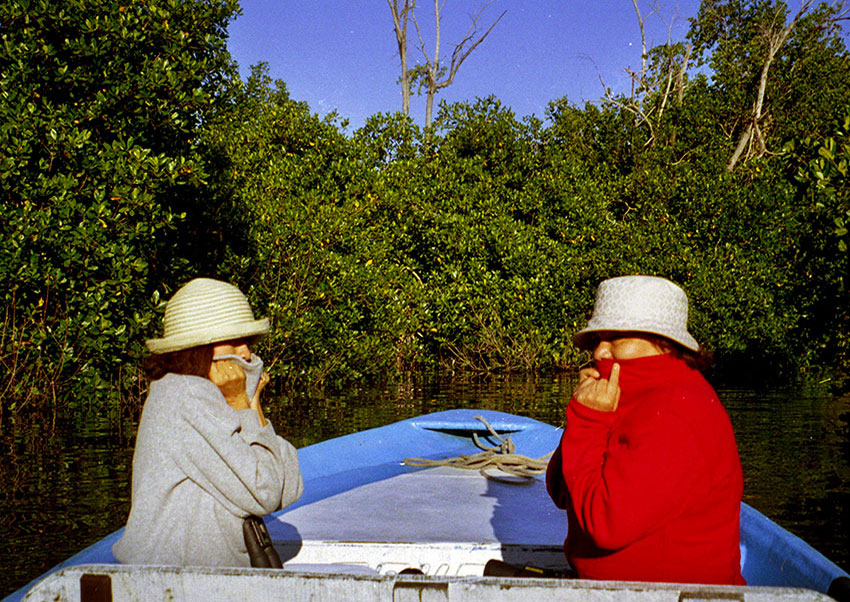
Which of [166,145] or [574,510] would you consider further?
[166,145]

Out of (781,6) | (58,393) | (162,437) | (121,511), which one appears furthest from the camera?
(781,6)

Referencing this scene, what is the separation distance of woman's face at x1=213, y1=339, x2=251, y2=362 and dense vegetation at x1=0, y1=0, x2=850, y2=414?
4.50 metres

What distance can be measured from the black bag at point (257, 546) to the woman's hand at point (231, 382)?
0.32 m

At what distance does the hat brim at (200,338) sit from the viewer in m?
2.45

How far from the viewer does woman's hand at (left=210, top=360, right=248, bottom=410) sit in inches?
→ 96.1

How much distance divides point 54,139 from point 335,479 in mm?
5603

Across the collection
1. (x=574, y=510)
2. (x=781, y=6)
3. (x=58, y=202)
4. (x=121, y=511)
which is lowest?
(x=121, y=511)

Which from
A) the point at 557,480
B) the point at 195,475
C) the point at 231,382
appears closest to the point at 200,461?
the point at 195,475

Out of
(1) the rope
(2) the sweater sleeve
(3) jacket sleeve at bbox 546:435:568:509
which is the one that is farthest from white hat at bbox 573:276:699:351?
(1) the rope

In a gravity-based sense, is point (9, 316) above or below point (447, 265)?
below

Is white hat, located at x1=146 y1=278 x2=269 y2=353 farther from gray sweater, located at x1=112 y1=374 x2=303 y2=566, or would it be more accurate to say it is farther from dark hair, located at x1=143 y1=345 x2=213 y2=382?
gray sweater, located at x1=112 y1=374 x2=303 y2=566

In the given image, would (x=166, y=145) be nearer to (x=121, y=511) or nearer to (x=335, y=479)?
(x=121, y=511)

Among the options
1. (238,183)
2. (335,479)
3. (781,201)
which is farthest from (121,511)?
(781,201)

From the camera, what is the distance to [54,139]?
28.9ft
